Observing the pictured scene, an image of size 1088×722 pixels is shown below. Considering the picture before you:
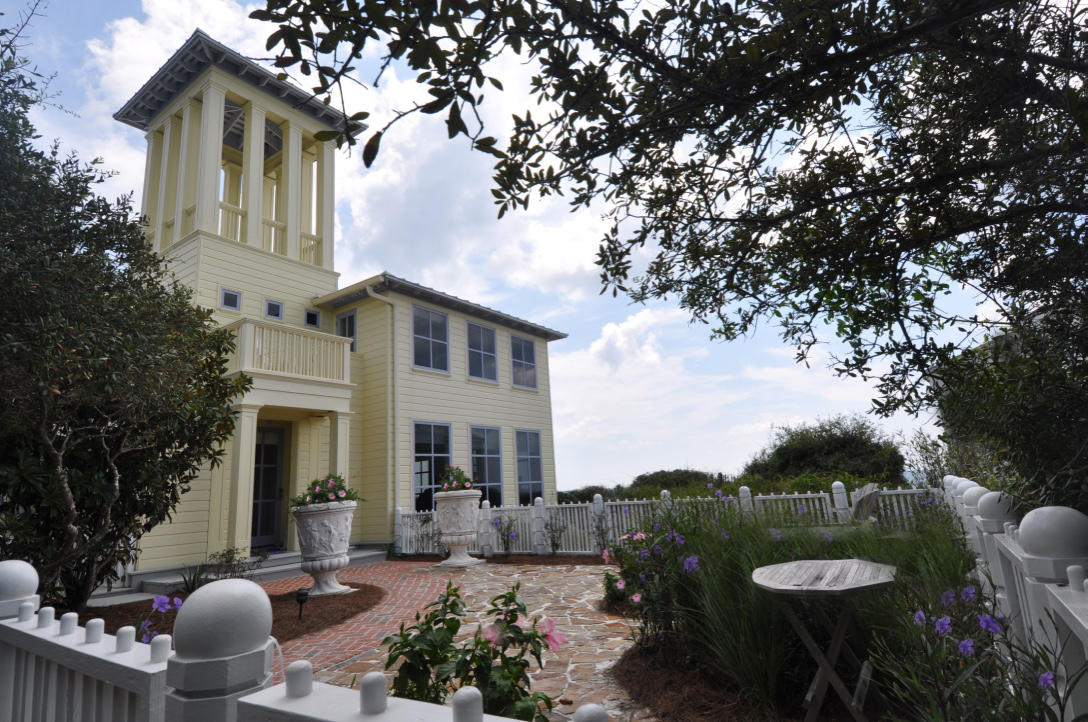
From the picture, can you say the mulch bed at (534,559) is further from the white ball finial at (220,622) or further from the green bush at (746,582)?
the white ball finial at (220,622)

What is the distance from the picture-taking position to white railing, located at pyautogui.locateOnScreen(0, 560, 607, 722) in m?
1.28

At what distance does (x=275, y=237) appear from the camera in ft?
44.3

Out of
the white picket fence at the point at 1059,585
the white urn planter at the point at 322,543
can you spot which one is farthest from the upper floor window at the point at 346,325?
the white picket fence at the point at 1059,585

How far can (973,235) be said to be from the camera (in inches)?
106

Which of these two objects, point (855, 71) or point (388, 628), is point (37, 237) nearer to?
point (388, 628)

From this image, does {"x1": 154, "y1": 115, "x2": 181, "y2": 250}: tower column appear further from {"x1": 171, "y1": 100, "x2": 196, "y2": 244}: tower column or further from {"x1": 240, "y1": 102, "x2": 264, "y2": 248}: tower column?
{"x1": 240, "y1": 102, "x2": 264, "y2": 248}: tower column

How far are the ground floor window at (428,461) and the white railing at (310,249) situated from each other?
5010mm

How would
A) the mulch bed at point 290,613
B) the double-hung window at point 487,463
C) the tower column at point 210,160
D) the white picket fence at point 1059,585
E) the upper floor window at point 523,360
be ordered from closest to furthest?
1. the white picket fence at point 1059,585
2. the mulch bed at point 290,613
3. the tower column at point 210,160
4. the double-hung window at point 487,463
5. the upper floor window at point 523,360

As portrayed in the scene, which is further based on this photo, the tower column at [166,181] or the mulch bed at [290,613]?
the tower column at [166,181]

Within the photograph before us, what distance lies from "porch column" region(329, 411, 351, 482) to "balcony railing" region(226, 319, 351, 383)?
835 mm

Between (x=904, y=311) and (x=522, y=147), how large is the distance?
1981 mm

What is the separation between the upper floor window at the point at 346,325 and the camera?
546 inches

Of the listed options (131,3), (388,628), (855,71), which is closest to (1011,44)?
(855,71)

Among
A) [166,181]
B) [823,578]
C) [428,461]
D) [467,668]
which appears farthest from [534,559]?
[166,181]
